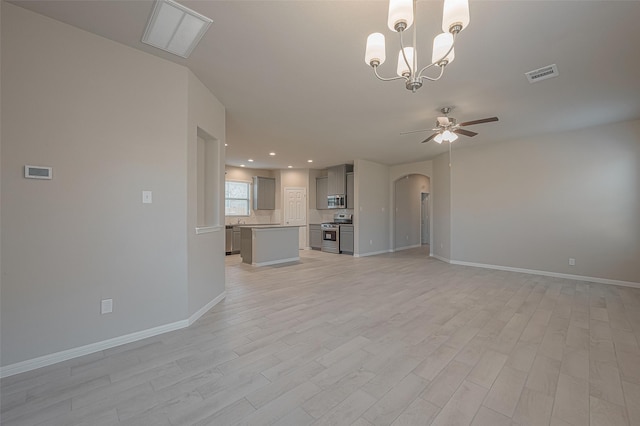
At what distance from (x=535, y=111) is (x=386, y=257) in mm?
4598

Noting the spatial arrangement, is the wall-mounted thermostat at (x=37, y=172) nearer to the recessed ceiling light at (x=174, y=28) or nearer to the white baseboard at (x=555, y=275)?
the recessed ceiling light at (x=174, y=28)

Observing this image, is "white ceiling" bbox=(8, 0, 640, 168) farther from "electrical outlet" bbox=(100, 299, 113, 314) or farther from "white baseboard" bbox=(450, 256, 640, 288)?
"white baseboard" bbox=(450, 256, 640, 288)

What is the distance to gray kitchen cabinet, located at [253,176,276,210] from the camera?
8758 mm

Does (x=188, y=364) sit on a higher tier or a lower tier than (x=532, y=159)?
lower

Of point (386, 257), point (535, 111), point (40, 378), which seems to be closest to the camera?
point (40, 378)

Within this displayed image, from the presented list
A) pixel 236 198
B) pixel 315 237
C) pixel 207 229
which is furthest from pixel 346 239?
pixel 207 229

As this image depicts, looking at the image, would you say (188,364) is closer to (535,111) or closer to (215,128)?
(215,128)

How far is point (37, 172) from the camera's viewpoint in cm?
204

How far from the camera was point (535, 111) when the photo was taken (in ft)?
12.6

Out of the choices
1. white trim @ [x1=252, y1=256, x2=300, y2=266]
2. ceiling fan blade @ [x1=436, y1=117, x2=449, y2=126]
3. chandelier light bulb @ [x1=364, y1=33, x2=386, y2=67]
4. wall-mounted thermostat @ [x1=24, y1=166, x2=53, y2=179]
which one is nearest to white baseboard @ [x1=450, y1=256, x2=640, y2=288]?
ceiling fan blade @ [x1=436, y1=117, x2=449, y2=126]

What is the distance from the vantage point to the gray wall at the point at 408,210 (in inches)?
340

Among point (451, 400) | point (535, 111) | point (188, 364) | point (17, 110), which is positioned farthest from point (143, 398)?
point (535, 111)

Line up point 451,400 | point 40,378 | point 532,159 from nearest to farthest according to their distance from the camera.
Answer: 1. point 451,400
2. point 40,378
3. point 532,159

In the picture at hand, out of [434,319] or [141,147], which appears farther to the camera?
[434,319]
